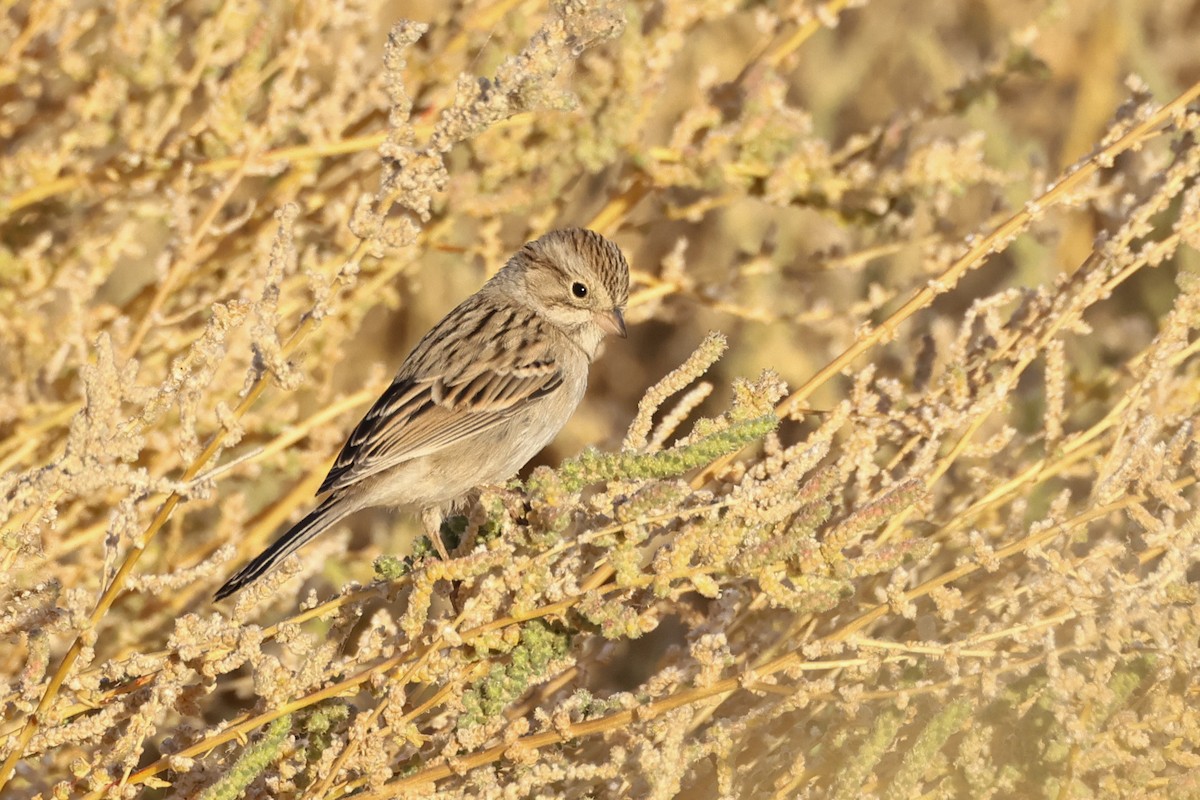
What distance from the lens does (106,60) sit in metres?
3.93

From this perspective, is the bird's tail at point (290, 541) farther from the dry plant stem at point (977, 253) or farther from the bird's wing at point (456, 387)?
the dry plant stem at point (977, 253)

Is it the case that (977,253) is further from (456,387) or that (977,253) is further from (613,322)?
(456,387)

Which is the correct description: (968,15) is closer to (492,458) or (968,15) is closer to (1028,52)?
(1028,52)

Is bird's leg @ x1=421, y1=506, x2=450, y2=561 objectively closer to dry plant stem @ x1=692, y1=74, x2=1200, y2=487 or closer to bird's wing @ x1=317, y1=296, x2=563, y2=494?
bird's wing @ x1=317, y1=296, x2=563, y2=494

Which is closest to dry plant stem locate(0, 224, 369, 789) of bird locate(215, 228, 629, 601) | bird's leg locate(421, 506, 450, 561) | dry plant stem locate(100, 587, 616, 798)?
dry plant stem locate(100, 587, 616, 798)

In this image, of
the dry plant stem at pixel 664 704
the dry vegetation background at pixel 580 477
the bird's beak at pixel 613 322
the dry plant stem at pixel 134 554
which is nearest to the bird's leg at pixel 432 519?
the dry vegetation background at pixel 580 477

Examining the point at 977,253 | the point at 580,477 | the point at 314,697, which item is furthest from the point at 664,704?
the point at 977,253

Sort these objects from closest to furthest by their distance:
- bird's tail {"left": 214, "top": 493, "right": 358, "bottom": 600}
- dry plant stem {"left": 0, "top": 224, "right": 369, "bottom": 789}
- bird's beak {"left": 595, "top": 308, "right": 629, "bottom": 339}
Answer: dry plant stem {"left": 0, "top": 224, "right": 369, "bottom": 789}
bird's tail {"left": 214, "top": 493, "right": 358, "bottom": 600}
bird's beak {"left": 595, "top": 308, "right": 629, "bottom": 339}

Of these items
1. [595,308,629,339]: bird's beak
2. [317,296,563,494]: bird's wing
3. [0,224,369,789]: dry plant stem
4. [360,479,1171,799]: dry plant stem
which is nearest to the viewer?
[0,224,369,789]: dry plant stem

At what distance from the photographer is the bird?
3990 mm

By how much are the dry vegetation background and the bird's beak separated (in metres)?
0.06

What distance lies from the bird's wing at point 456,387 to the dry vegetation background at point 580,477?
0.55 feet

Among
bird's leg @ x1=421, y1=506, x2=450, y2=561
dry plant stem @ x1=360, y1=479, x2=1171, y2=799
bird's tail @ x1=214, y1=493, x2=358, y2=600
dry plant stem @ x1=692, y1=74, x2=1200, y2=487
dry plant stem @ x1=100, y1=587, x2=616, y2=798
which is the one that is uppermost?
bird's leg @ x1=421, y1=506, x2=450, y2=561

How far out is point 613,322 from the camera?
4520 mm
